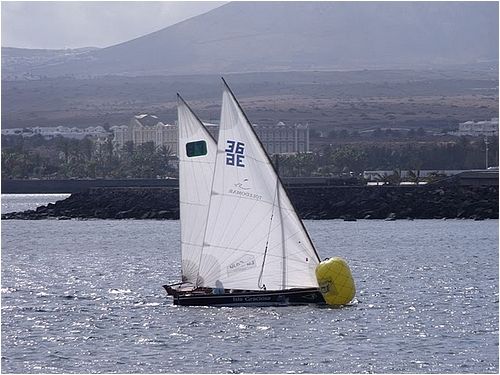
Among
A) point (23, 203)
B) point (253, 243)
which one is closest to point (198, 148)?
point (253, 243)

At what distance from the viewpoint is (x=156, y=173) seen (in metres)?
182

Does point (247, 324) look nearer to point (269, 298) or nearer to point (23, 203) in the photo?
point (269, 298)

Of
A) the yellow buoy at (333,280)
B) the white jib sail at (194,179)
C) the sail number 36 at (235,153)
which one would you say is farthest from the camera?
the white jib sail at (194,179)

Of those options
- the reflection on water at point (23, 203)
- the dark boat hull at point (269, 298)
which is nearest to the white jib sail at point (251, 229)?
the dark boat hull at point (269, 298)

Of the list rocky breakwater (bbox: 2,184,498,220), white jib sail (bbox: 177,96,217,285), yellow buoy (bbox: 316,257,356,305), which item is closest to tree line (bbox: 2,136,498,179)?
rocky breakwater (bbox: 2,184,498,220)

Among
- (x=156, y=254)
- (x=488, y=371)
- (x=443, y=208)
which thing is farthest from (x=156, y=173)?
(x=488, y=371)

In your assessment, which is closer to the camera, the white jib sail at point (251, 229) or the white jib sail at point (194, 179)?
the white jib sail at point (251, 229)

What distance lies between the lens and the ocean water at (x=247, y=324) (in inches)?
1203

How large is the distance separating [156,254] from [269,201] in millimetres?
30487

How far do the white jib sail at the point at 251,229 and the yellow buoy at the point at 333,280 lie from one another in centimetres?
46

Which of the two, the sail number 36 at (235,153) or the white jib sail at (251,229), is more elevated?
the sail number 36 at (235,153)

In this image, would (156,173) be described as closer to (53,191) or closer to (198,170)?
(53,191)

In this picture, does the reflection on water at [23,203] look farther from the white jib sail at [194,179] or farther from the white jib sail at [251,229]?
the white jib sail at [251,229]

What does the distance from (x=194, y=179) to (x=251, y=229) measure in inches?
106
